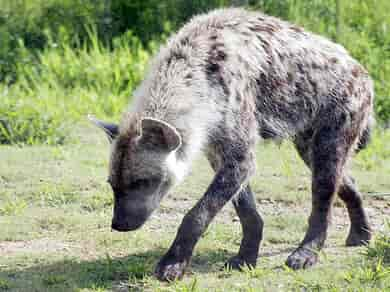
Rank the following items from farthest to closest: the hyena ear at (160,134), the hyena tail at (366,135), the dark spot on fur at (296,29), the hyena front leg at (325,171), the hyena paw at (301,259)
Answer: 1. the hyena tail at (366,135)
2. the dark spot on fur at (296,29)
3. the hyena front leg at (325,171)
4. the hyena paw at (301,259)
5. the hyena ear at (160,134)

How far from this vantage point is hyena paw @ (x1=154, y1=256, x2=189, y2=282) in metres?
4.52

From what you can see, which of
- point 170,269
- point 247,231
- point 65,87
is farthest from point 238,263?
point 65,87

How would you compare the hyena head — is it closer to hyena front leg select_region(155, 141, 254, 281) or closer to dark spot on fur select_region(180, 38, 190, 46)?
hyena front leg select_region(155, 141, 254, 281)

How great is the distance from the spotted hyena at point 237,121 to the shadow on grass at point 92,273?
153mm

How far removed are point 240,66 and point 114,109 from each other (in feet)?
11.5

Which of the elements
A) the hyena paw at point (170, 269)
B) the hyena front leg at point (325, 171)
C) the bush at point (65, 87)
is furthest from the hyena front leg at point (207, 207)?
the bush at point (65, 87)

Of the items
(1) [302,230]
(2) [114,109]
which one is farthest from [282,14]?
(1) [302,230]

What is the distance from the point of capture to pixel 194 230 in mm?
4578

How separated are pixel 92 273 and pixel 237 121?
3.55 ft

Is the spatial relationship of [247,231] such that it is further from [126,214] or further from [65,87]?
[65,87]

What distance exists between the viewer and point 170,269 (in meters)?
4.54

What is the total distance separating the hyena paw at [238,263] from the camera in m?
4.79

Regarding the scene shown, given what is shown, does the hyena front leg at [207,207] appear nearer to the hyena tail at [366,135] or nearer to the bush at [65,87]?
the hyena tail at [366,135]

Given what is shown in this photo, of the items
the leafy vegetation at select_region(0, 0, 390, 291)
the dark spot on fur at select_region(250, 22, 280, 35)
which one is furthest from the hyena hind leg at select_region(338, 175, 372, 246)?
the dark spot on fur at select_region(250, 22, 280, 35)
